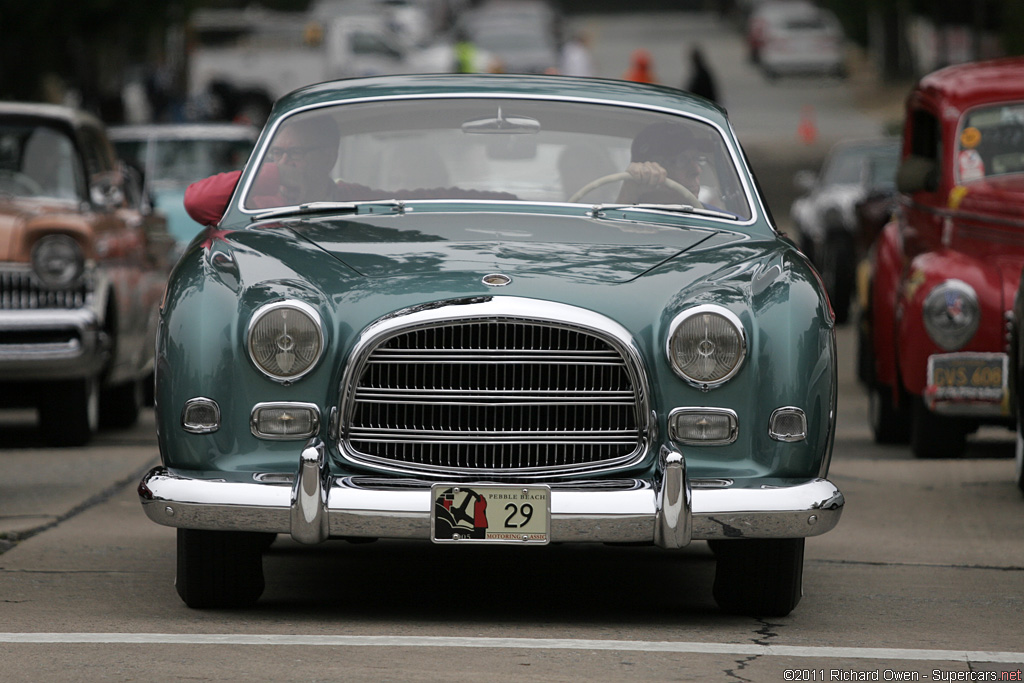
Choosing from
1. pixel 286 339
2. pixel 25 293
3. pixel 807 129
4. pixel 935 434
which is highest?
pixel 286 339

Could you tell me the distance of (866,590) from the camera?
6.60 meters

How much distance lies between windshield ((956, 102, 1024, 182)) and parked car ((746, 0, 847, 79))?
41172 mm

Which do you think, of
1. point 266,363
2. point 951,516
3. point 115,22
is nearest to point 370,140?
point 266,363

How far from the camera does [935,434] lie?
9.85 m

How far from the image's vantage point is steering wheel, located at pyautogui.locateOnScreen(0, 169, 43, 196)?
10867 mm

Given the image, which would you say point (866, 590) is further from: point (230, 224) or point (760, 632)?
point (230, 224)

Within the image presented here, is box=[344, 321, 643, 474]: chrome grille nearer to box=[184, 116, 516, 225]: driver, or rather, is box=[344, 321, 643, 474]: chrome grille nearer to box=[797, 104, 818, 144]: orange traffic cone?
box=[184, 116, 516, 225]: driver

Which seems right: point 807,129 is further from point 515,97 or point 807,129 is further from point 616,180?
point 616,180

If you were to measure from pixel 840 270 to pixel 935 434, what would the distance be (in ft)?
23.4

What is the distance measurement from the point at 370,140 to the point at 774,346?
1.93m

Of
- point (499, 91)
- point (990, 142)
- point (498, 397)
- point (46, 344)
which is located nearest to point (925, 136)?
point (990, 142)

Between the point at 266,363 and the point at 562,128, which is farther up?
the point at 562,128

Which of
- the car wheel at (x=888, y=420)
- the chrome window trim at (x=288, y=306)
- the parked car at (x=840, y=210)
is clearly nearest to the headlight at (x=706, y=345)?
the chrome window trim at (x=288, y=306)

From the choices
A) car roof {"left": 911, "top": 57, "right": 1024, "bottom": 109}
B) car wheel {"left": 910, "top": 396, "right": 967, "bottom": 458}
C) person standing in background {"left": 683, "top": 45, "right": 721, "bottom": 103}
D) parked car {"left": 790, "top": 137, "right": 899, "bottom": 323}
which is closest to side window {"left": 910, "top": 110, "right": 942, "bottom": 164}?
car roof {"left": 911, "top": 57, "right": 1024, "bottom": 109}
